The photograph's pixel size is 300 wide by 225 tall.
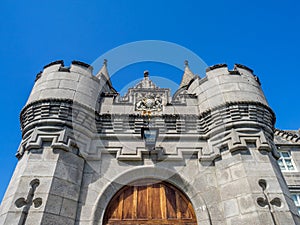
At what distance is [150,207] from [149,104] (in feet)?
11.2

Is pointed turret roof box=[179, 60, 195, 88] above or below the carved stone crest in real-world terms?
above

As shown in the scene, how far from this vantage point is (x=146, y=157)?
266 inches

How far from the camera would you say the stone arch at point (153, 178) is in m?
5.72

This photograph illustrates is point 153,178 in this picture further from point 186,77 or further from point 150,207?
point 186,77

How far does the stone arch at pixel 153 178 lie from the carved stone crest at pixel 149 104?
7.23ft

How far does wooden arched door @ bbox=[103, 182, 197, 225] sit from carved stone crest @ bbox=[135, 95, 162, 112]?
256cm

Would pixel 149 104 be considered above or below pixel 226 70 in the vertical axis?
below

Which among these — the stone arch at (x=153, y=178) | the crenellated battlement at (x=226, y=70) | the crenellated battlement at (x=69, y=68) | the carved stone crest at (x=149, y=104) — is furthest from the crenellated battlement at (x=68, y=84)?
the crenellated battlement at (x=226, y=70)

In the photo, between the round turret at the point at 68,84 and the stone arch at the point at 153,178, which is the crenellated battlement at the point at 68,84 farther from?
the stone arch at the point at 153,178

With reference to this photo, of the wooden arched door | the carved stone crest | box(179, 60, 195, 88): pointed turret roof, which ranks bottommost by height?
the wooden arched door

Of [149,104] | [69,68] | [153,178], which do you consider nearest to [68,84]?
[69,68]

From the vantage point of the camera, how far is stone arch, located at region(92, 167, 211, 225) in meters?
5.72

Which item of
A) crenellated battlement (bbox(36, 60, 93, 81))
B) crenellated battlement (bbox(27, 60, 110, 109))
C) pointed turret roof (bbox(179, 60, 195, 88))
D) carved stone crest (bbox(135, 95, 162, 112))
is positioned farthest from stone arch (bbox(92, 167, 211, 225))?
pointed turret roof (bbox(179, 60, 195, 88))

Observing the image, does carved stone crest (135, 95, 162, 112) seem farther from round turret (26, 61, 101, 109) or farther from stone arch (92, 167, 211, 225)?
stone arch (92, 167, 211, 225)
